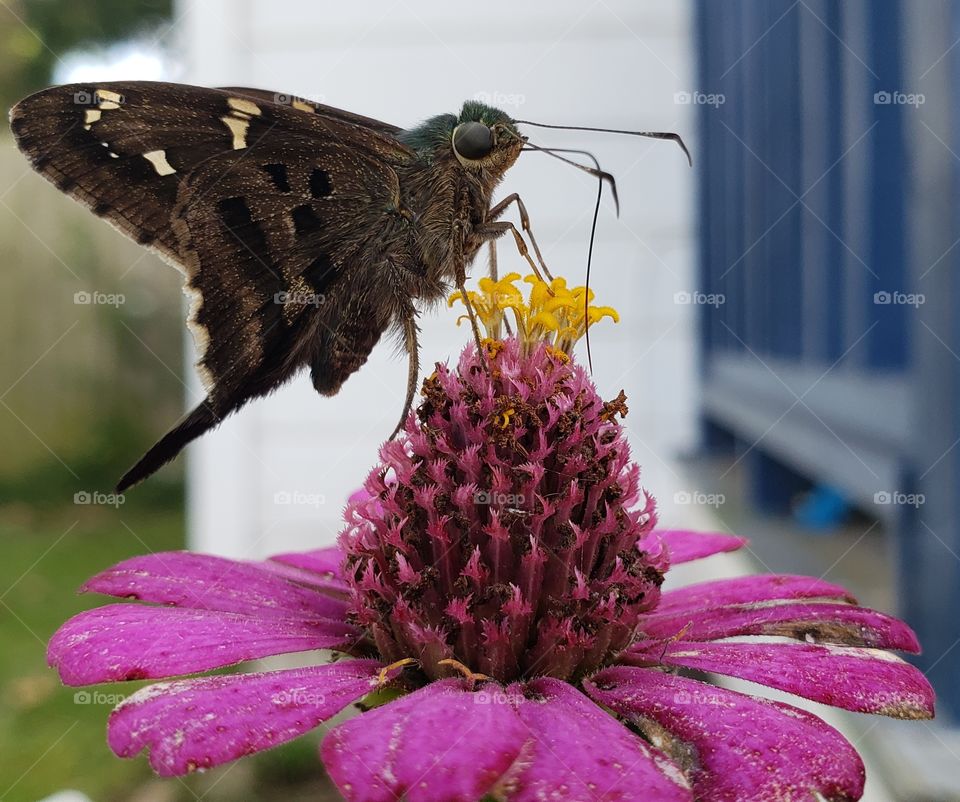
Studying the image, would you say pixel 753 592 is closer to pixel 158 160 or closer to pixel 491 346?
pixel 491 346

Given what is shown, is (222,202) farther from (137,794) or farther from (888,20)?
(137,794)

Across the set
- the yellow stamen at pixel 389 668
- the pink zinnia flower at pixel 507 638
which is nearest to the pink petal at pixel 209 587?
the pink zinnia flower at pixel 507 638

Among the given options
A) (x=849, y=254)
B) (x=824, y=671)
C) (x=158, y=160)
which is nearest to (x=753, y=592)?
(x=824, y=671)

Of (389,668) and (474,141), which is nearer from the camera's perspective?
(389,668)

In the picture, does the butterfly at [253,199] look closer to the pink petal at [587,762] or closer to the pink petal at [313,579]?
the pink petal at [313,579]

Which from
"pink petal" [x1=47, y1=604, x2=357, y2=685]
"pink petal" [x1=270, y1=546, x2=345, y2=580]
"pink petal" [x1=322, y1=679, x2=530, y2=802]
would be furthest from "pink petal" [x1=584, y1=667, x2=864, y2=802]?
"pink petal" [x1=270, y1=546, x2=345, y2=580]
